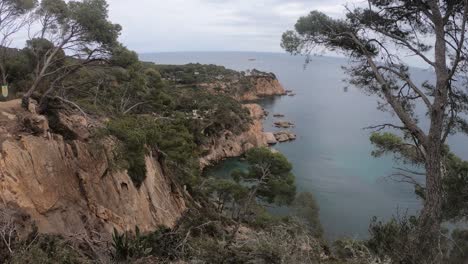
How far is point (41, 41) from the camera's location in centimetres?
1054

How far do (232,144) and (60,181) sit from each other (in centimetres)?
3597

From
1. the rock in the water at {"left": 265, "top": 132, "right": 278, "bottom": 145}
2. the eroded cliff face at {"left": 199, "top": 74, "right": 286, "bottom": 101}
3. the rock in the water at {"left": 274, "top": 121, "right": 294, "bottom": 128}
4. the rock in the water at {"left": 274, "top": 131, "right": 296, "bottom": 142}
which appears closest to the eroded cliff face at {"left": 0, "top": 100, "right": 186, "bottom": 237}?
the rock in the water at {"left": 265, "top": 132, "right": 278, "bottom": 145}

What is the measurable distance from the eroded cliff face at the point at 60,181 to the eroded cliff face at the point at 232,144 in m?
27.9

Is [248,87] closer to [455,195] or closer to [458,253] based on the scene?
[455,195]

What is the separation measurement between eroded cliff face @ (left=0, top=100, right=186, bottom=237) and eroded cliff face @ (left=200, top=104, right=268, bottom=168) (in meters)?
27.9

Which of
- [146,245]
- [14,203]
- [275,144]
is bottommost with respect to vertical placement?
[275,144]

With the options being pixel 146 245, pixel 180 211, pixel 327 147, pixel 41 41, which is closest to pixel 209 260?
pixel 146 245

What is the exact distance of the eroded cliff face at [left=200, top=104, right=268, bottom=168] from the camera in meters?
41.5

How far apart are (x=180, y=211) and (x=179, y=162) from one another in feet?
12.3

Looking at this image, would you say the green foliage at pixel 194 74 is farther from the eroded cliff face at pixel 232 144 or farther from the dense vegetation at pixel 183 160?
the dense vegetation at pixel 183 160

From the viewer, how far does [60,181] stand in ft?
30.2

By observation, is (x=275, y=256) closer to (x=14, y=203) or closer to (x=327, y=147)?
(x=14, y=203)

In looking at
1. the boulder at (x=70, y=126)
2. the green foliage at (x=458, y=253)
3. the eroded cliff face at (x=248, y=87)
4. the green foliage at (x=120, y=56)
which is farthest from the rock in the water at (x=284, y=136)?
the green foliage at (x=120, y=56)

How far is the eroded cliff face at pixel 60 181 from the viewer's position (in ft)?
26.6
